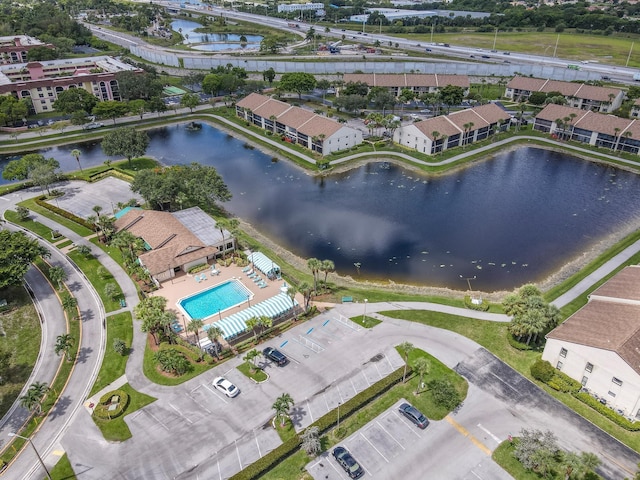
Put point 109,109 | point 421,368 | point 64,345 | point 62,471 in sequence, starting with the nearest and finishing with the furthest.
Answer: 1. point 62,471
2. point 421,368
3. point 64,345
4. point 109,109

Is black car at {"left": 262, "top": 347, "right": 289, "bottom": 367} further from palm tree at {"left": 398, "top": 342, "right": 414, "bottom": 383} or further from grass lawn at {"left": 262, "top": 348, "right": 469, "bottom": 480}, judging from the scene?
palm tree at {"left": 398, "top": 342, "right": 414, "bottom": 383}

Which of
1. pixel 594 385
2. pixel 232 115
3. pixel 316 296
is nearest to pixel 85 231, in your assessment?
pixel 316 296

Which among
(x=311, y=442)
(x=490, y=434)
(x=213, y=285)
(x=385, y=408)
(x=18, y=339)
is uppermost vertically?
(x=311, y=442)

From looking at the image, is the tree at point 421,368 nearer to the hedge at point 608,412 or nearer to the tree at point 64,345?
the hedge at point 608,412

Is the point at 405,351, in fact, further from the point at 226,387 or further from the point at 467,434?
the point at 226,387

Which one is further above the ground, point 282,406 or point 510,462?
point 282,406

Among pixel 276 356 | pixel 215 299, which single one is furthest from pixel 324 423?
pixel 215 299

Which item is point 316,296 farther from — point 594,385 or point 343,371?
point 594,385
